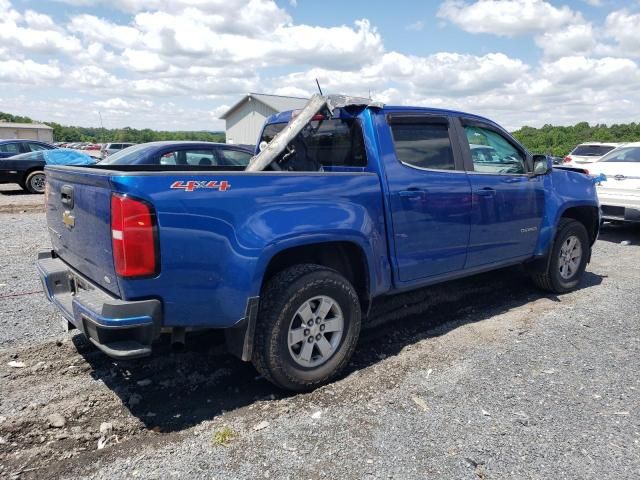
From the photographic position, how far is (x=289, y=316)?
3.33 m

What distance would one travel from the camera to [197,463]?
109 inches

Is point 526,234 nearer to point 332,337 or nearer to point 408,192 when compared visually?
point 408,192

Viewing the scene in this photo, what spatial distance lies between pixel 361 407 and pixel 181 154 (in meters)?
7.18

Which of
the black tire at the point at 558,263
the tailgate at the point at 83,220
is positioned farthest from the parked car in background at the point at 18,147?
the black tire at the point at 558,263

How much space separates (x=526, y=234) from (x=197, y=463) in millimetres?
3823

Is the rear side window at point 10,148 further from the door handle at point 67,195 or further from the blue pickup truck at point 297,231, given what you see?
the door handle at point 67,195

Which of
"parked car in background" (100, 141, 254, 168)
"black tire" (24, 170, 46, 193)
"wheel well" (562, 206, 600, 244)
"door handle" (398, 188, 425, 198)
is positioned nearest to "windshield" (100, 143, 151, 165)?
"parked car in background" (100, 141, 254, 168)

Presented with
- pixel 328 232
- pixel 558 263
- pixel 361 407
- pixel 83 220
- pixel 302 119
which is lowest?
pixel 361 407

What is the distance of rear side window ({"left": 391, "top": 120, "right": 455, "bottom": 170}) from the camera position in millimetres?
4141

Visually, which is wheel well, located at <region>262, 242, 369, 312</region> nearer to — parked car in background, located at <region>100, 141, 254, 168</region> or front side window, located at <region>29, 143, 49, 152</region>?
parked car in background, located at <region>100, 141, 254, 168</region>

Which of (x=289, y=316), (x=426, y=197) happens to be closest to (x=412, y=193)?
(x=426, y=197)

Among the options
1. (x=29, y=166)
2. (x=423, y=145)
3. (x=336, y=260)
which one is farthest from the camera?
(x=29, y=166)

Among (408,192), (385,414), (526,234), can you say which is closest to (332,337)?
(385,414)

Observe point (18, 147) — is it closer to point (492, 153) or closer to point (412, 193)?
point (492, 153)
